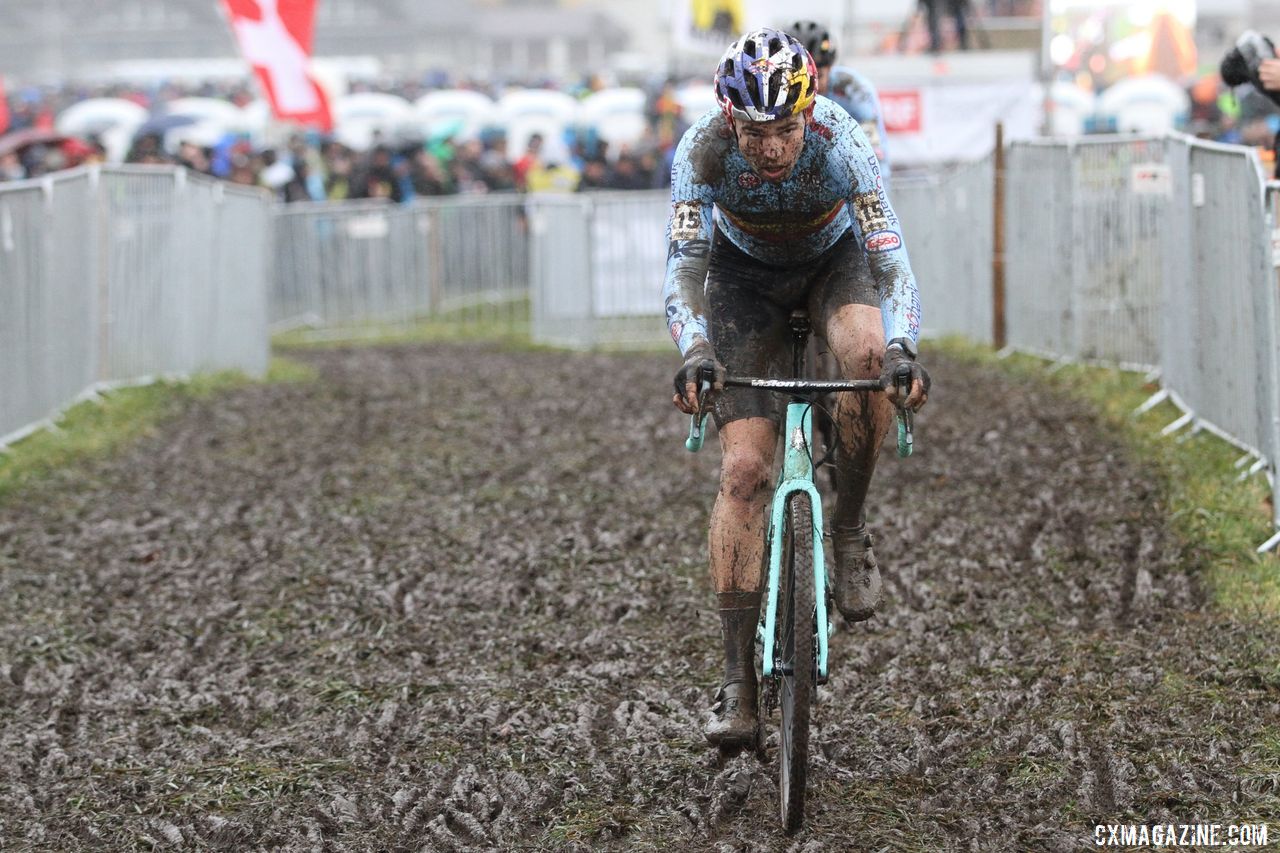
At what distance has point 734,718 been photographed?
5367 millimetres

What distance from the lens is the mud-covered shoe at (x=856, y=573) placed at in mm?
5734

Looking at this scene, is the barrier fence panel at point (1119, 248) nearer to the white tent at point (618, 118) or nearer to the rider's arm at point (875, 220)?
the rider's arm at point (875, 220)

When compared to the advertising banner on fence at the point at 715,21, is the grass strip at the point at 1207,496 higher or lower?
lower

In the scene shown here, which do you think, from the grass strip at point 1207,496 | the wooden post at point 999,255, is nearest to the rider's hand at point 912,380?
the grass strip at point 1207,496

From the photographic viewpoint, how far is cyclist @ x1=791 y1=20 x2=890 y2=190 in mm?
9281

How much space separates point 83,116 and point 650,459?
27.1 metres

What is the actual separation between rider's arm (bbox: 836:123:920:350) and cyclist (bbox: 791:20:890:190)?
3656 millimetres

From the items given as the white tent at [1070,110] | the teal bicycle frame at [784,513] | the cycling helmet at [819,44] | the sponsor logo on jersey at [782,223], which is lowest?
the teal bicycle frame at [784,513]

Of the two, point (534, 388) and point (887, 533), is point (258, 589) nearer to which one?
point (887, 533)

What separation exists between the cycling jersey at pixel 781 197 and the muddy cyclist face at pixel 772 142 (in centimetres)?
17

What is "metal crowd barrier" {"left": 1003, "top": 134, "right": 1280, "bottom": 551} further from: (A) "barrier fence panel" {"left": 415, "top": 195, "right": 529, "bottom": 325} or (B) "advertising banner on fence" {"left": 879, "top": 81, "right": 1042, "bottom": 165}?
(A) "barrier fence panel" {"left": 415, "top": 195, "right": 529, "bottom": 325}

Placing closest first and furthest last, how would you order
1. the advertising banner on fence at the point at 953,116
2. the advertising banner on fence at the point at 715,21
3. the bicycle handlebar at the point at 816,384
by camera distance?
the bicycle handlebar at the point at 816,384 < the advertising banner on fence at the point at 953,116 < the advertising banner on fence at the point at 715,21

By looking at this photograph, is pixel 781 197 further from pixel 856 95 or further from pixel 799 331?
pixel 856 95

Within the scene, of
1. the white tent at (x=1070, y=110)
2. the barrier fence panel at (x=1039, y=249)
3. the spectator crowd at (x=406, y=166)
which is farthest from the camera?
the white tent at (x=1070, y=110)
